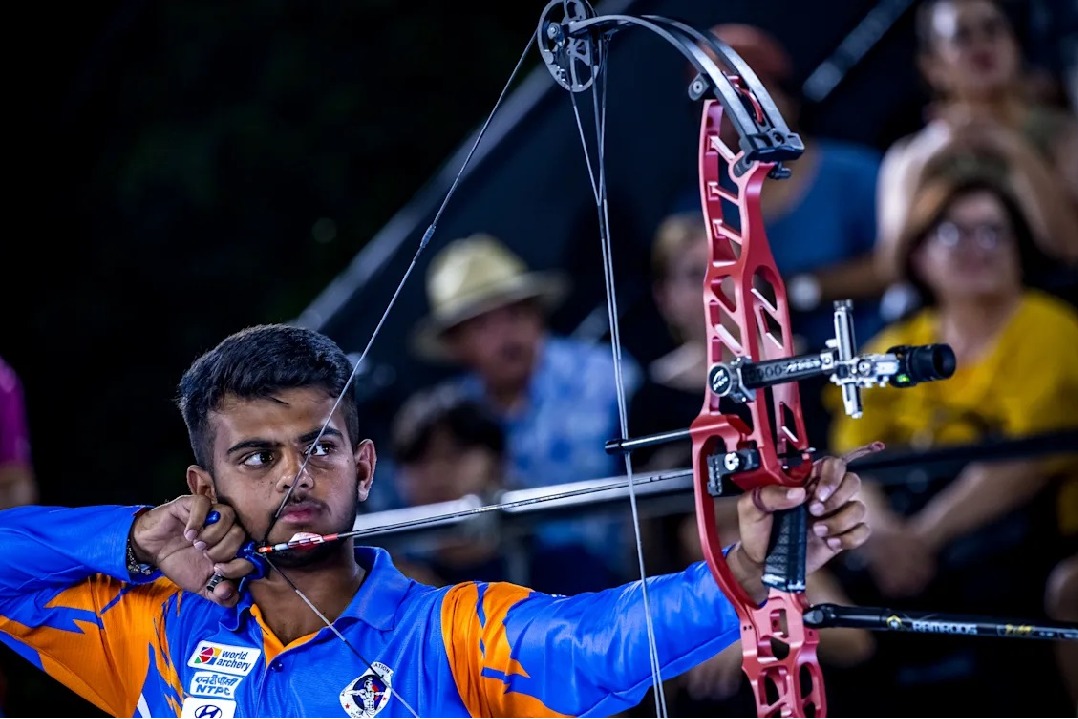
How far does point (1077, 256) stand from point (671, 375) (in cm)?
104

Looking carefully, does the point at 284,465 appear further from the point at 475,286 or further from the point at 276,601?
the point at 475,286

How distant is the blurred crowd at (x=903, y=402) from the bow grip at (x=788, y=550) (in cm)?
158

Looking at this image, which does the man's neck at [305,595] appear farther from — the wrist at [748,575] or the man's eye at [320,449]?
the wrist at [748,575]

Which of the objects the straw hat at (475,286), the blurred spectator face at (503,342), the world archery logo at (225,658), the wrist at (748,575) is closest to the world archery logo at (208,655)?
the world archery logo at (225,658)

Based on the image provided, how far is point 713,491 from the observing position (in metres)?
1.71

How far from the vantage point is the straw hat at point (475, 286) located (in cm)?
441

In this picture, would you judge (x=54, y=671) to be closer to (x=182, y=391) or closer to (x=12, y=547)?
(x=12, y=547)

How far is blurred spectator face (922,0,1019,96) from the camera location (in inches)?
146

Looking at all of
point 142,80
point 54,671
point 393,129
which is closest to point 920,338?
point 54,671

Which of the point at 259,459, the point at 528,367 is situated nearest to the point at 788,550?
the point at 259,459

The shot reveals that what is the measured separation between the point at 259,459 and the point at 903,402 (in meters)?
2.18

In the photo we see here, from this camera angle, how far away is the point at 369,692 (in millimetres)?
1869

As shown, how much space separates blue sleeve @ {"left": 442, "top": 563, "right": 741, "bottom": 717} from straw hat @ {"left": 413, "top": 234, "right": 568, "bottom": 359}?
2.54 metres

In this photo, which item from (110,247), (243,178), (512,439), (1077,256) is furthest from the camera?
(243,178)
